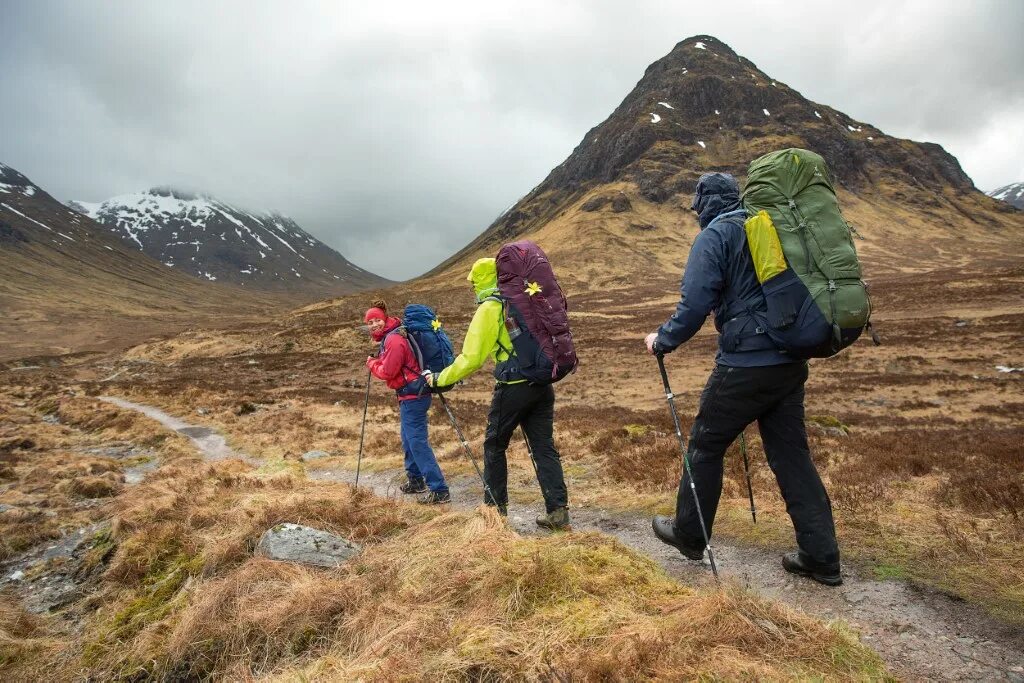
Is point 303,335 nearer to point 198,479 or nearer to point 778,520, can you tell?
point 198,479

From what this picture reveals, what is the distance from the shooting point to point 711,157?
147m

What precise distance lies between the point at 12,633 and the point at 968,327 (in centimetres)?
3894

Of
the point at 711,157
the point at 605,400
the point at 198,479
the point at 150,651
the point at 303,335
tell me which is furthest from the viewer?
the point at 711,157

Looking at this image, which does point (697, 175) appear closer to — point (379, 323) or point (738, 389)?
point (379, 323)

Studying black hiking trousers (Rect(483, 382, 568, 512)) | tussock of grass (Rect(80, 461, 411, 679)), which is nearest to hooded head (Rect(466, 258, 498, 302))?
black hiking trousers (Rect(483, 382, 568, 512))

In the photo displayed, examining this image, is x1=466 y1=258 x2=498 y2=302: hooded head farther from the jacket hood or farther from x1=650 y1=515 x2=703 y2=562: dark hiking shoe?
x1=650 y1=515 x2=703 y2=562: dark hiking shoe

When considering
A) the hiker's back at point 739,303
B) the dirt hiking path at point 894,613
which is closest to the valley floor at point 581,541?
the dirt hiking path at point 894,613

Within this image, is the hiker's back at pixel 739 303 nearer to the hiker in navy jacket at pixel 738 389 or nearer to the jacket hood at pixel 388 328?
the hiker in navy jacket at pixel 738 389

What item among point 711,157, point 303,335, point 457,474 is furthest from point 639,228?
point 457,474

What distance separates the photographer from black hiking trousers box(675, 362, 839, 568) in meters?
3.93

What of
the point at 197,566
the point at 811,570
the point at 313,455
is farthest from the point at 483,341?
the point at 313,455

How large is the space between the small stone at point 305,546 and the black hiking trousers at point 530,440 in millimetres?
1784

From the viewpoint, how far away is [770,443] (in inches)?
167

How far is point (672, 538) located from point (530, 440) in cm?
193
